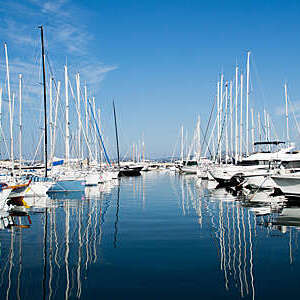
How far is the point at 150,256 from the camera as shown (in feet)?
36.0

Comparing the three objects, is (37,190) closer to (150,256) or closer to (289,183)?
(289,183)

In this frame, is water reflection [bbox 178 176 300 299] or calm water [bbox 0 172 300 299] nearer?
calm water [bbox 0 172 300 299]

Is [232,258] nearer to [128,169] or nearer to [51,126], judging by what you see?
[51,126]

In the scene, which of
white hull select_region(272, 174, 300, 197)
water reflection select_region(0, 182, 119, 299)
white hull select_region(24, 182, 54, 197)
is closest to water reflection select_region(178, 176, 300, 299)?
white hull select_region(272, 174, 300, 197)

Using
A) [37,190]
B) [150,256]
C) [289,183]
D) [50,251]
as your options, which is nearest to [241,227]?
[150,256]

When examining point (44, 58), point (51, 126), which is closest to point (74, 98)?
point (51, 126)

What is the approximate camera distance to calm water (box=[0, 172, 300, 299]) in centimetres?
809

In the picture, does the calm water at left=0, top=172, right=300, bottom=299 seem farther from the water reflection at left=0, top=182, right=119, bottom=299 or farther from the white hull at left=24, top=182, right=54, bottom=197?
the white hull at left=24, top=182, right=54, bottom=197

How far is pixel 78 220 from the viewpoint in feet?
56.3

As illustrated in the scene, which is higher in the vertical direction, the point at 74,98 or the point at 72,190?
the point at 74,98

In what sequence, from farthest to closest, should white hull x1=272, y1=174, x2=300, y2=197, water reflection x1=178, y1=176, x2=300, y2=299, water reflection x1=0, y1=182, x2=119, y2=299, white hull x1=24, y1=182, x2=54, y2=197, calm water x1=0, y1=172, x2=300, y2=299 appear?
white hull x1=24, y1=182, x2=54, y2=197 < white hull x1=272, y1=174, x2=300, y2=197 < water reflection x1=178, y1=176, x2=300, y2=299 < water reflection x1=0, y1=182, x2=119, y2=299 < calm water x1=0, y1=172, x2=300, y2=299

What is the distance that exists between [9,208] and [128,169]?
52.9m

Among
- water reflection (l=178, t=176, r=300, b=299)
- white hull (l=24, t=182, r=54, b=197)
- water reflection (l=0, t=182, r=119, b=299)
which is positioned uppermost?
white hull (l=24, t=182, r=54, b=197)

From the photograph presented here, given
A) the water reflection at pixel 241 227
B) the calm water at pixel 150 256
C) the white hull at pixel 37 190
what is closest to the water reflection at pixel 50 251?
the calm water at pixel 150 256
